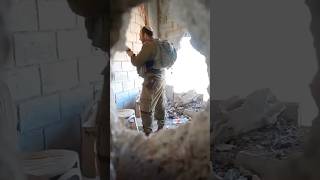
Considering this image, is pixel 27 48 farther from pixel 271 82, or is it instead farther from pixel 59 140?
pixel 271 82

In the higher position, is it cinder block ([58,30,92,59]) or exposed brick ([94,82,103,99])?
cinder block ([58,30,92,59])

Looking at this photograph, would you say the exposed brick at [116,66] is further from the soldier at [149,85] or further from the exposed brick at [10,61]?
the exposed brick at [10,61]

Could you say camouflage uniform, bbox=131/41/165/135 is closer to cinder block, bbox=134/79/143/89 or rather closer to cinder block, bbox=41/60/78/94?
cinder block, bbox=134/79/143/89

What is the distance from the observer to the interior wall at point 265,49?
54.6 inches

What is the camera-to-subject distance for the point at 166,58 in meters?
1.57

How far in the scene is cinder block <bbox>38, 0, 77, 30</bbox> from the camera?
1.44 meters

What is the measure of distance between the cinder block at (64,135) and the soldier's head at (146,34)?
1.44 ft

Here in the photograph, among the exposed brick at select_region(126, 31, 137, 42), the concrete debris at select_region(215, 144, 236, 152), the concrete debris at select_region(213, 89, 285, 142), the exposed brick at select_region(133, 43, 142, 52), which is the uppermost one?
the exposed brick at select_region(126, 31, 137, 42)

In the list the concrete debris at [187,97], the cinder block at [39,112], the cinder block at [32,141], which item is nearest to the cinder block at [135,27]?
the concrete debris at [187,97]

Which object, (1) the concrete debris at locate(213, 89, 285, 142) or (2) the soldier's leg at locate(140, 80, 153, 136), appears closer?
(1) the concrete debris at locate(213, 89, 285, 142)

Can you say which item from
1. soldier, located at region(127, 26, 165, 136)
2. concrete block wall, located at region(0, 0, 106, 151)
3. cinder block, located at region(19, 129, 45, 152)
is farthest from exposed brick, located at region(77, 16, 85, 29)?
cinder block, located at region(19, 129, 45, 152)

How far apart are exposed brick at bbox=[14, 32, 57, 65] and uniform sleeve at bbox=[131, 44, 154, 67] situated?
1.09 ft

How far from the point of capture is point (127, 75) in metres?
1.61

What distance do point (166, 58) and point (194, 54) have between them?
0.13 meters
